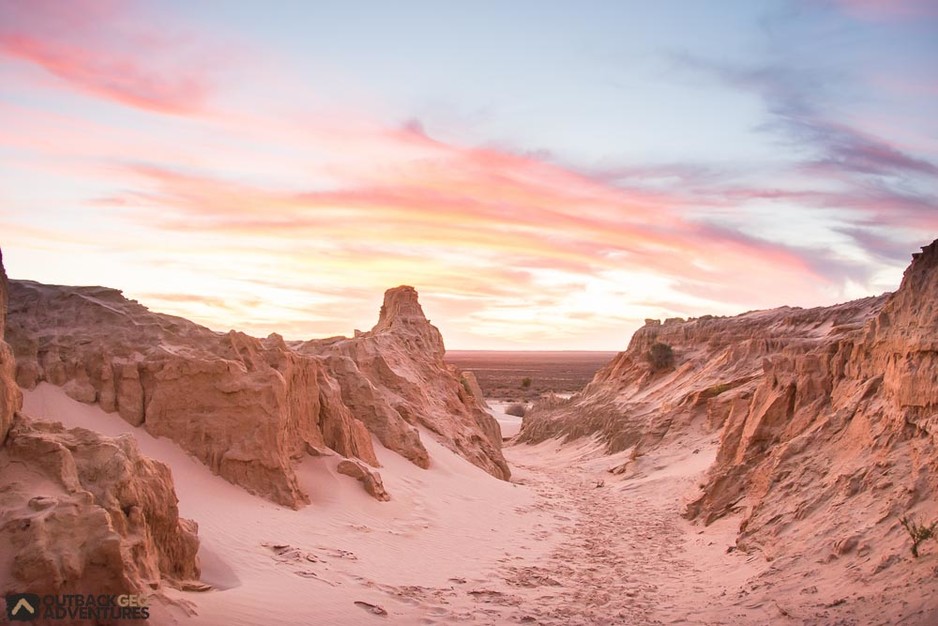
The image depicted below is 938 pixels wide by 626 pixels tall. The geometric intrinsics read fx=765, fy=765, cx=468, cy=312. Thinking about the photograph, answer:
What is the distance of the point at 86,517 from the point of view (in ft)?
22.3

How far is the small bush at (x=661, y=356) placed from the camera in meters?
37.2

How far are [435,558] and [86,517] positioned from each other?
21.9ft

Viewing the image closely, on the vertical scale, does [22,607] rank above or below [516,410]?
above

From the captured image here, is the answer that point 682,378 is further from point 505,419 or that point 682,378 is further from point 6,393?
point 6,393

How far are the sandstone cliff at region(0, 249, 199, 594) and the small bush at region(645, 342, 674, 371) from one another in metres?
31.1

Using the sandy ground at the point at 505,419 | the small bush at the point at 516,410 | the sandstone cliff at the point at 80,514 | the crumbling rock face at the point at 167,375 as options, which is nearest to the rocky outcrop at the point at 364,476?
the crumbling rock face at the point at 167,375

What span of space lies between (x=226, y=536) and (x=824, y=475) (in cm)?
924

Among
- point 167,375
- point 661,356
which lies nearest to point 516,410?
point 661,356

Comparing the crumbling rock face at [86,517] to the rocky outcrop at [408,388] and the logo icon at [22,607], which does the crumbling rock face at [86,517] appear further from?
the rocky outcrop at [408,388]

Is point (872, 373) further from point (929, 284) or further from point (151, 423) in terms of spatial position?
point (151, 423)

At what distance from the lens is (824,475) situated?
12.3 m

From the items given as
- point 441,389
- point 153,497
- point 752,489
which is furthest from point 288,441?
point 441,389

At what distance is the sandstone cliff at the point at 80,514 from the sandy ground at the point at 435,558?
1.85 ft

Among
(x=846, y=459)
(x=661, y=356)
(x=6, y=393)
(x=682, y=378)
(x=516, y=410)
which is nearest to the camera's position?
(x=6, y=393)
